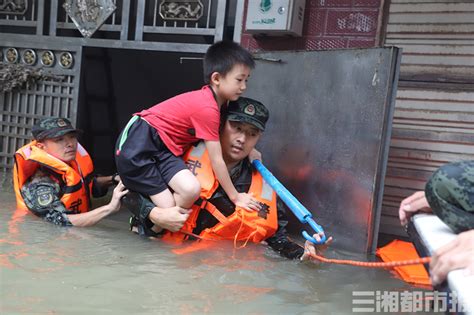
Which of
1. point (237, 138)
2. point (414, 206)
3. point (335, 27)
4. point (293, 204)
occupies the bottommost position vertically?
point (293, 204)

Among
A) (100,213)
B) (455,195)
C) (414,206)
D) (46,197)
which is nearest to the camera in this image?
(455,195)

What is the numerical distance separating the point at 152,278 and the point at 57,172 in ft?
5.00

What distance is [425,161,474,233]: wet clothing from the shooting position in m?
1.58

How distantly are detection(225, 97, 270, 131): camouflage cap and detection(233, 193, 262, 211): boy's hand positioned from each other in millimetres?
468

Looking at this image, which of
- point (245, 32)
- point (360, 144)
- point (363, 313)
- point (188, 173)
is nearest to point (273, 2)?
point (245, 32)

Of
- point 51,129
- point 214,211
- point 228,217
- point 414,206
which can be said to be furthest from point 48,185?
point 414,206

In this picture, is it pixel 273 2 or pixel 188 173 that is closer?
pixel 188 173

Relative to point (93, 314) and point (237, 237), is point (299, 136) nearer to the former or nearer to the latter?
point (237, 237)

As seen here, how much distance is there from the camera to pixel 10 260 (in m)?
2.49

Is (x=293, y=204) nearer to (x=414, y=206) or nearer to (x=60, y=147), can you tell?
(x=414, y=206)

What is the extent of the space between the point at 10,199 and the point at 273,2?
2.88 metres

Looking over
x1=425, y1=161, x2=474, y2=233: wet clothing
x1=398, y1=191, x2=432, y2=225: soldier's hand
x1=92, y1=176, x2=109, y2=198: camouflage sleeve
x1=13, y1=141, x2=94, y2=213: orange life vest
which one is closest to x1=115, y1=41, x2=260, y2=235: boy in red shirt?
x1=13, y1=141, x2=94, y2=213: orange life vest

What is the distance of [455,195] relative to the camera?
5.22ft

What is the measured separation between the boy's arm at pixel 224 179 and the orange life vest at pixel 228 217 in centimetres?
5
